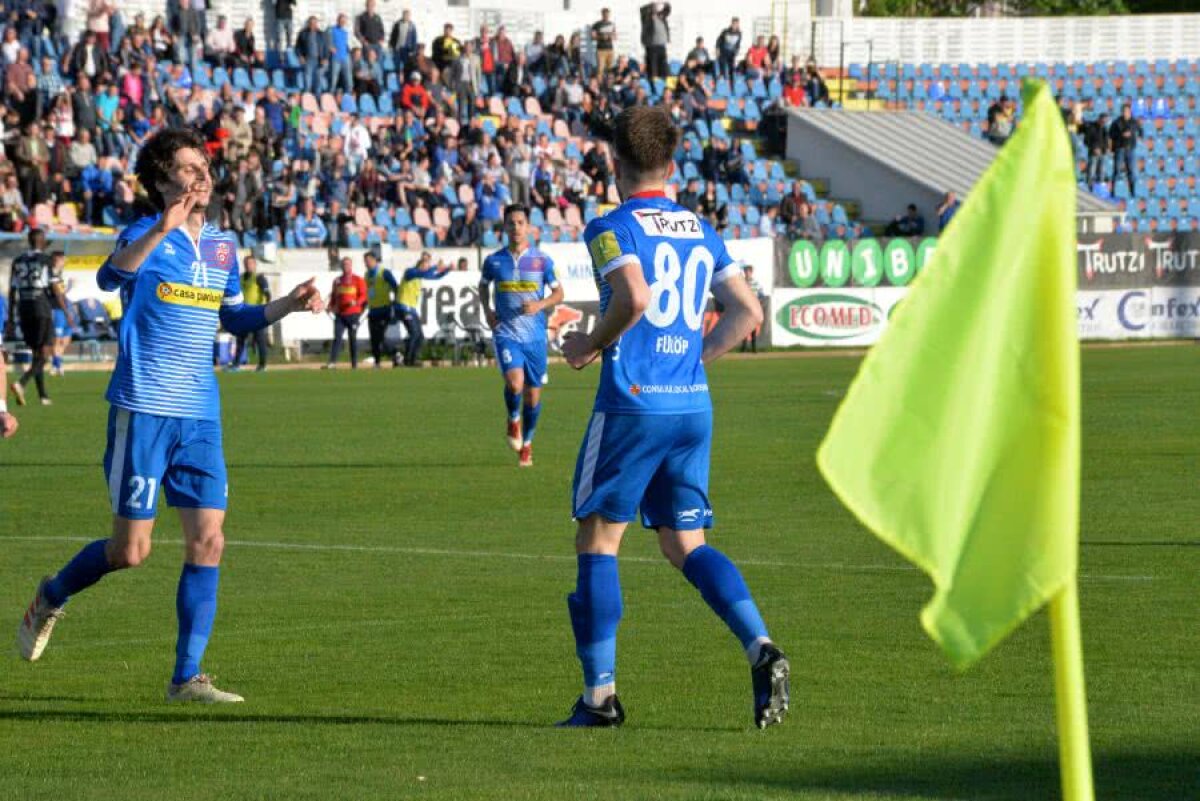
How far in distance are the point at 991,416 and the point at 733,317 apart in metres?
4.03

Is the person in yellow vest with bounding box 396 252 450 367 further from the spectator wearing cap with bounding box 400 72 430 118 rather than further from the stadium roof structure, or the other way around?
the stadium roof structure

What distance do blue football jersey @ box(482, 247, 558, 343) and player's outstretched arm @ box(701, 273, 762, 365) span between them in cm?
1253

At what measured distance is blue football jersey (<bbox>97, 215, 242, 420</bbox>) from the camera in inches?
332

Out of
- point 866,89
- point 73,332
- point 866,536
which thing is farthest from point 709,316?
point 866,536

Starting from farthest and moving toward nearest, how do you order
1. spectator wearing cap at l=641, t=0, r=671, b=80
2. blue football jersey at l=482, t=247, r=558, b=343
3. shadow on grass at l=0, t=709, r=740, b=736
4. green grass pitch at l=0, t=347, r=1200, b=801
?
spectator wearing cap at l=641, t=0, r=671, b=80
blue football jersey at l=482, t=247, r=558, b=343
shadow on grass at l=0, t=709, r=740, b=736
green grass pitch at l=0, t=347, r=1200, b=801

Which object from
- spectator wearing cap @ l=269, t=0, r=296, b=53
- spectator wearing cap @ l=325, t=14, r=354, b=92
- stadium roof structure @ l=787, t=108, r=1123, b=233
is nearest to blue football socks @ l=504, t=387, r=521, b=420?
spectator wearing cap @ l=325, t=14, r=354, b=92

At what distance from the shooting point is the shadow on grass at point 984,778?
6516mm

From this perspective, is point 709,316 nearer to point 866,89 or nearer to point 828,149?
point 828,149

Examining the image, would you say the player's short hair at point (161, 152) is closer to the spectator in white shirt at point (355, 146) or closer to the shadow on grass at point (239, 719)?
the shadow on grass at point (239, 719)

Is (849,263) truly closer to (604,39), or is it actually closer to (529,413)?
(604,39)

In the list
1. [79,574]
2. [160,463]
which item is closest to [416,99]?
[79,574]

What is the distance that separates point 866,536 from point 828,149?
37.5 metres

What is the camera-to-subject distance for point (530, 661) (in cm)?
930

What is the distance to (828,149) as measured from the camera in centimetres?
5084
